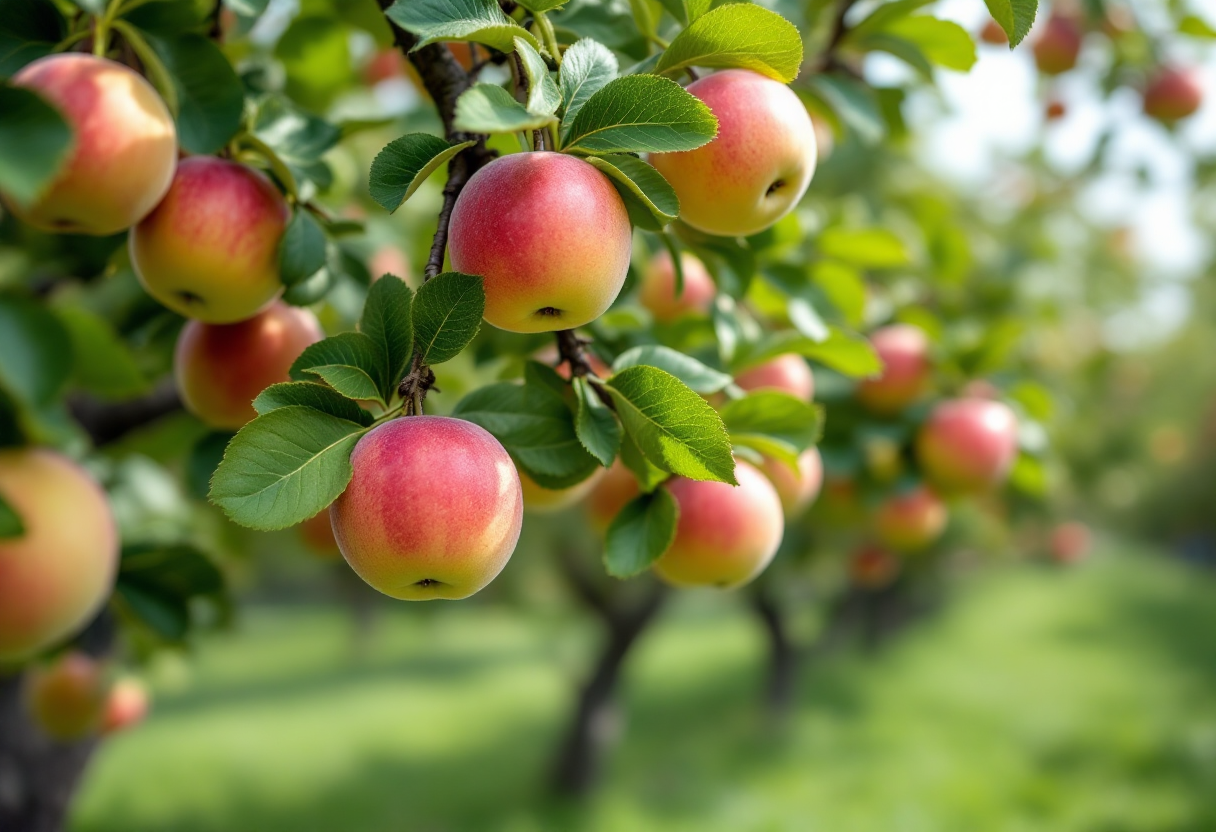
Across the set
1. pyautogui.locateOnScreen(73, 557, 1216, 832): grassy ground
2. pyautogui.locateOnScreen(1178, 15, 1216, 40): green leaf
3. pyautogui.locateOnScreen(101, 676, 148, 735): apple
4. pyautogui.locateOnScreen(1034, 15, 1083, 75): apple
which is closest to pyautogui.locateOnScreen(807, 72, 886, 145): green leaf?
pyautogui.locateOnScreen(1178, 15, 1216, 40): green leaf

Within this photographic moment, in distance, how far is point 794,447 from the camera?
1.30 m

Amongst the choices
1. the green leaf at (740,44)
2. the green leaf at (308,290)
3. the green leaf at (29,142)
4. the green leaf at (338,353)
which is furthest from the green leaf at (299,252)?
the green leaf at (740,44)

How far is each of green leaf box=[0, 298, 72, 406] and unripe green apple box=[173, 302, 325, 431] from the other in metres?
0.15

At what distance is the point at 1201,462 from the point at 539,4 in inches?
806

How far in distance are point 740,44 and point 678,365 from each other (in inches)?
14.8

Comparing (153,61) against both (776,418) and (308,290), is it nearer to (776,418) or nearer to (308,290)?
(308,290)

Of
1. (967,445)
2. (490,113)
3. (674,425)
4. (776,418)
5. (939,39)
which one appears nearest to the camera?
(490,113)

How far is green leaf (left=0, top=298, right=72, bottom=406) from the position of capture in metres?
1.11

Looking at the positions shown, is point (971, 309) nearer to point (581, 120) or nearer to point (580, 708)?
point (581, 120)

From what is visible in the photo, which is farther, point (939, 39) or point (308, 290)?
point (939, 39)

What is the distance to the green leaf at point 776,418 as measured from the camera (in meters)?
1.31

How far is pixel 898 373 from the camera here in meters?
2.23

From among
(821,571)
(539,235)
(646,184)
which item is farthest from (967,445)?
(821,571)

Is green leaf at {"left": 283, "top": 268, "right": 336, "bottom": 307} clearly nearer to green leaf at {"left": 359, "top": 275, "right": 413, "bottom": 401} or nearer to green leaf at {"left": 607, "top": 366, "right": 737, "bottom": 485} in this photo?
green leaf at {"left": 359, "top": 275, "right": 413, "bottom": 401}
